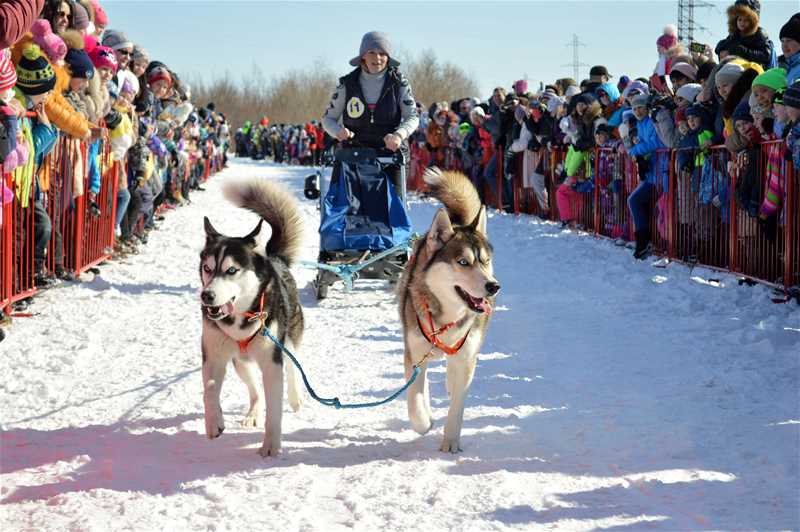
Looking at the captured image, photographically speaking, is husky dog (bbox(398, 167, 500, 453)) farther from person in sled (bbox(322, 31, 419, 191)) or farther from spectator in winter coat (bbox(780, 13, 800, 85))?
spectator in winter coat (bbox(780, 13, 800, 85))

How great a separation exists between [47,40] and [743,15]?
569 cm

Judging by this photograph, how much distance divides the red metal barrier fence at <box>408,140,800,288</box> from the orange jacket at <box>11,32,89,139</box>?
4.96 m

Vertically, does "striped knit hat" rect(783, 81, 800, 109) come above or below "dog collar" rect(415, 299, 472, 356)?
above

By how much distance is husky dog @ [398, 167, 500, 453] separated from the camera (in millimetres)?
3762

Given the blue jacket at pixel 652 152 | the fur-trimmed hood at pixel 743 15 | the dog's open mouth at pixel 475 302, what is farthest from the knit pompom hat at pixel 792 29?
the dog's open mouth at pixel 475 302

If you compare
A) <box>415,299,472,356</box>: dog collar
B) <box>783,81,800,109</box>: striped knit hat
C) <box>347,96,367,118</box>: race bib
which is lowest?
<box>415,299,472,356</box>: dog collar

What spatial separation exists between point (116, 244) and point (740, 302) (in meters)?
6.20

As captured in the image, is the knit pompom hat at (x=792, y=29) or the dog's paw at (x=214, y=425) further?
the knit pompom hat at (x=792, y=29)

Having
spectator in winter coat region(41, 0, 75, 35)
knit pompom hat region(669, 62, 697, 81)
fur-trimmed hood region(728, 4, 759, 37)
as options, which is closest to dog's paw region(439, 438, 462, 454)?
spectator in winter coat region(41, 0, 75, 35)

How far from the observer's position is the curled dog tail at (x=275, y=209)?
14.0ft

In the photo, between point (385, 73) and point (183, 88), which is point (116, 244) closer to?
point (385, 73)

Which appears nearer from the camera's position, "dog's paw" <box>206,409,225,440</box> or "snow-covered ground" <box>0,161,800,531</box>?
"snow-covered ground" <box>0,161,800,531</box>

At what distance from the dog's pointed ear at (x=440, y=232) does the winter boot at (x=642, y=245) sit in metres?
5.62

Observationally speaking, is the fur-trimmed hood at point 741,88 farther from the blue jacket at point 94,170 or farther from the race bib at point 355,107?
the blue jacket at point 94,170
